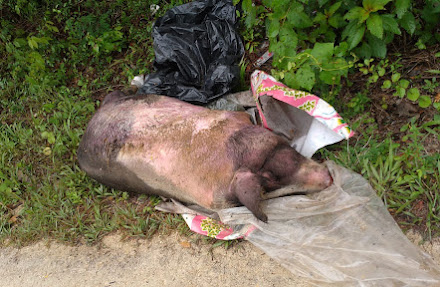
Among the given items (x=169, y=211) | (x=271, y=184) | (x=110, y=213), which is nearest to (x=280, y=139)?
(x=271, y=184)

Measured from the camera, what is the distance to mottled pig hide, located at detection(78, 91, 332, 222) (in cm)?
254

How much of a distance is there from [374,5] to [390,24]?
7.3 inches

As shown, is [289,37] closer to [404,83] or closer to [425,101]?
[404,83]

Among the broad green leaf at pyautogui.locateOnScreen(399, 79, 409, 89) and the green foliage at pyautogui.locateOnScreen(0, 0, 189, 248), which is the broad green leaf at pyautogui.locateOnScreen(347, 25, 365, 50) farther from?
the green foliage at pyautogui.locateOnScreen(0, 0, 189, 248)

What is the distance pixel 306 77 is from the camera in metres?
2.67

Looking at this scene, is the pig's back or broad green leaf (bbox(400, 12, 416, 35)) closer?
broad green leaf (bbox(400, 12, 416, 35))

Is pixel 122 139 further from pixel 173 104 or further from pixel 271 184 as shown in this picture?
pixel 271 184

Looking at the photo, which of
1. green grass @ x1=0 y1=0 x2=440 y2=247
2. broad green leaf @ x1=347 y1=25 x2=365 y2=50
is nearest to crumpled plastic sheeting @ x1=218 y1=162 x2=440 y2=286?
green grass @ x1=0 y1=0 x2=440 y2=247

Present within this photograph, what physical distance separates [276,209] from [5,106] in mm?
3555

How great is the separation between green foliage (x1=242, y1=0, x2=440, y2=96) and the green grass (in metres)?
0.37

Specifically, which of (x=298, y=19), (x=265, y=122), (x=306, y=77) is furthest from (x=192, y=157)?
(x=298, y=19)

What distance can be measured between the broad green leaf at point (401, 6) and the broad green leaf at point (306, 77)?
0.66 metres

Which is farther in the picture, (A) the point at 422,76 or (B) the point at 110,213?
(B) the point at 110,213

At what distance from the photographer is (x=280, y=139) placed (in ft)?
8.91
